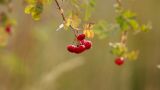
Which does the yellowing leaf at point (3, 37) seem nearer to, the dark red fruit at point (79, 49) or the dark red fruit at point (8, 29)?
the dark red fruit at point (8, 29)

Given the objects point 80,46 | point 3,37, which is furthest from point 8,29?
point 80,46

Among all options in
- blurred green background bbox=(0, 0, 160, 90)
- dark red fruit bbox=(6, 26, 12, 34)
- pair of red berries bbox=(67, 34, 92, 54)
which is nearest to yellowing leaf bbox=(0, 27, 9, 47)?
dark red fruit bbox=(6, 26, 12, 34)

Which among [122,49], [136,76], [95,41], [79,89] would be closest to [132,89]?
[136,76]

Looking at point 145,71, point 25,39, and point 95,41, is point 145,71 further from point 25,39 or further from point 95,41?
point 25,39

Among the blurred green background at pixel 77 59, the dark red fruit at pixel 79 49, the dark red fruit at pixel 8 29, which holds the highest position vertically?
the dark red fruit at pixel 79 49

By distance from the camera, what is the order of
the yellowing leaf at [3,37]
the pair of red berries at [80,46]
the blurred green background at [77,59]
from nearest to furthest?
the pair of red berries at [80,46], the yellowing leaf at [3,37], the blurred green background at [77,59]

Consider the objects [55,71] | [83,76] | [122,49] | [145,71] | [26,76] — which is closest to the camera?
[122,49]

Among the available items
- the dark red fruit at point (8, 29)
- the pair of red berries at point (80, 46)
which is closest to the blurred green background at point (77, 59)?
the dark red fruit at point (8, 29)

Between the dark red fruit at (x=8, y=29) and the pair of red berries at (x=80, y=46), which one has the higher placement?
the pair of red berries at (x=80, y=46)

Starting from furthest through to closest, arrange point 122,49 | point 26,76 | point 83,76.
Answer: point 83,76 < point 26,76 < point 122,49
